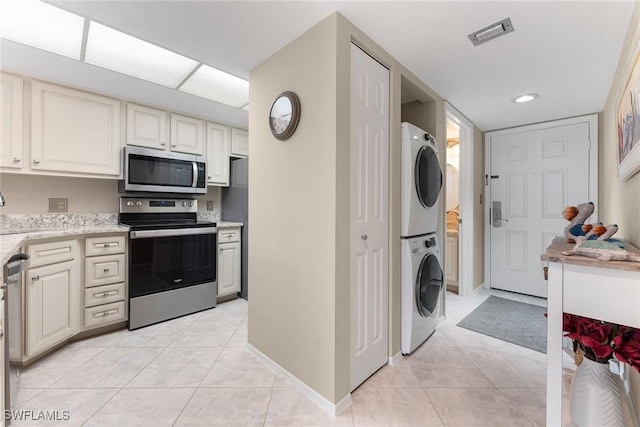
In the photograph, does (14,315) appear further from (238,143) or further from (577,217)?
(577,217)

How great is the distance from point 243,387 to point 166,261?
153 cm

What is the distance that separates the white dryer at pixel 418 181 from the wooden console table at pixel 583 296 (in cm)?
98

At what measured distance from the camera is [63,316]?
6.92ft

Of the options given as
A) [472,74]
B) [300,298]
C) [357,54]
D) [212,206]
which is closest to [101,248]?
[212,206]

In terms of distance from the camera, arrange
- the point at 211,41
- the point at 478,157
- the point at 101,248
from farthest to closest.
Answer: the point at 478,157
the point at 101,248
the point at 211,41

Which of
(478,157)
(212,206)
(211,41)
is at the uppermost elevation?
(211,41)

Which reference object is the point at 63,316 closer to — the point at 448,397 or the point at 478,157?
the point at 448,397

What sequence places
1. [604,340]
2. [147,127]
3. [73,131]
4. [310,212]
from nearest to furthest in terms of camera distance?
[604,340] < [310,212] < [73,131] < [147,127]

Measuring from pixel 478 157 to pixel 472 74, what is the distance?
5.72 feet

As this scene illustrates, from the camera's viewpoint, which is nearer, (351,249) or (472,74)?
(351,249)

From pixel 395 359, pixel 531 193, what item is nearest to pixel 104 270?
pixel 395 359

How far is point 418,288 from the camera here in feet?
6.70

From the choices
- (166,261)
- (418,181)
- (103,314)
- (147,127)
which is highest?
(147,127)

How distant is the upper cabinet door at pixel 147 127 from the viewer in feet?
8.71
